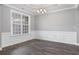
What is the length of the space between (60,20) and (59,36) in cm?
43

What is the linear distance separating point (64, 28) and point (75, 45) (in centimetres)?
51

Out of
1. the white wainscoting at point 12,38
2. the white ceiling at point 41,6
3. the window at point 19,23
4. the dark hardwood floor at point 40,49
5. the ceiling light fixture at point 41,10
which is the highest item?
the white ceiling at point 41,6

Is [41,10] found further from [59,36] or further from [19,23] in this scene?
[59,36]

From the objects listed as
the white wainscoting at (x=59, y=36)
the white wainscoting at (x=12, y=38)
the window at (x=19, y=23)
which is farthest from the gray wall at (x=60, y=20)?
the white wainscoting at (x=12, y=38)

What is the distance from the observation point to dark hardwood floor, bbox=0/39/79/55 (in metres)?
1.58

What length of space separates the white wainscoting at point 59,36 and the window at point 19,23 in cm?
35

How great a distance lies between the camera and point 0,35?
1812 millimetres

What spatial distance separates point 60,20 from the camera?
1.76 meters

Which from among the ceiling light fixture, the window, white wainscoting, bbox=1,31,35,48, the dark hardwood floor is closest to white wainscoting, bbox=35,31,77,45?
the dark hardwood floor

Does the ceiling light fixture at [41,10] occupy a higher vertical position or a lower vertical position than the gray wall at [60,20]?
higher

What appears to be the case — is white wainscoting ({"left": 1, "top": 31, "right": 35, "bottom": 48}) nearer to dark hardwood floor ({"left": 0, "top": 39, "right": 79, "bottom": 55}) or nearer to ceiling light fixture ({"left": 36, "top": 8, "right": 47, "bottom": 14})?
dark hardwood floor ({"left": 0, "top": 39, "right": 79, "bottom": 55})

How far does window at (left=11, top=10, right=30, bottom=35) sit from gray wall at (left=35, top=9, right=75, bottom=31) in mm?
332

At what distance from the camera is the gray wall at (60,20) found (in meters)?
1.72

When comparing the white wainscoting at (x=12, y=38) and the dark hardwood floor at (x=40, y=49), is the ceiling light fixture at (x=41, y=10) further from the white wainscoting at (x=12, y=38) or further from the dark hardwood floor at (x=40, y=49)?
the dark hardwood floor at (x=40, y=49)
